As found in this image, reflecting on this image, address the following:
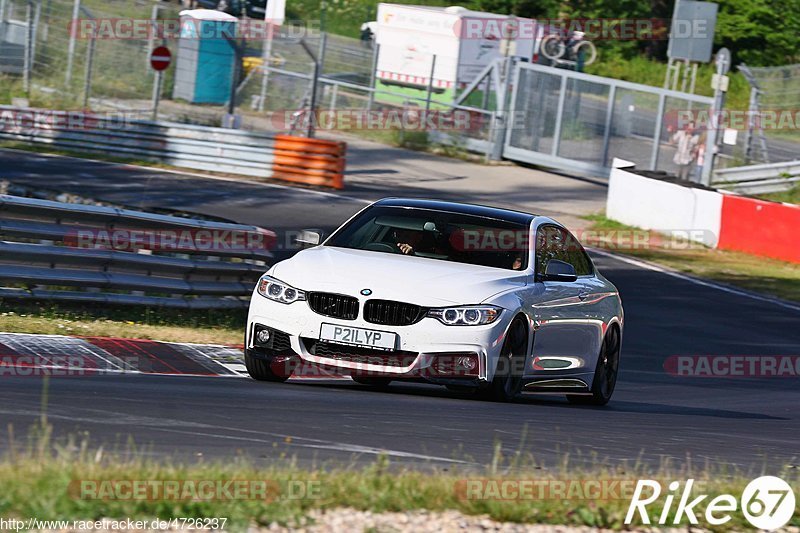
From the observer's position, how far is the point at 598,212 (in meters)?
29.8

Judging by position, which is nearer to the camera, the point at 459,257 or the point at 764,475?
the point at 764,475

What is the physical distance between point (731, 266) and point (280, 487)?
65.5 feet

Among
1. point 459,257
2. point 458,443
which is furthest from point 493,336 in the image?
point 458,443

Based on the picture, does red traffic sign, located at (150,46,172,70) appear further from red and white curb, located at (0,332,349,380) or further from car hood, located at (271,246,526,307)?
car hood, located at (271,246,526,307)

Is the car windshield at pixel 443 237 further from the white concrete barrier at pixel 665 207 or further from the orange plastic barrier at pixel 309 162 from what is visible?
the orange plastic barrier at pixel 309 162

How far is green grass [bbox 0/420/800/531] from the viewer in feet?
16.0

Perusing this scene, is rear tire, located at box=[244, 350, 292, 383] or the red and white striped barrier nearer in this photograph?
rear tire, located at box=[244, 350, 292, 383]

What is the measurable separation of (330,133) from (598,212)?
34.1 ft

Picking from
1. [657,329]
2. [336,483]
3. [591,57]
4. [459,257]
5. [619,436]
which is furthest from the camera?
[591,57]

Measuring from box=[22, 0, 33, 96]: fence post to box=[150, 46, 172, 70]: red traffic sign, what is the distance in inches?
112

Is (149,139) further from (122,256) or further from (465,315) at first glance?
(465,315)

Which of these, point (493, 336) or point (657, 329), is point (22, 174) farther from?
point (493, 336)

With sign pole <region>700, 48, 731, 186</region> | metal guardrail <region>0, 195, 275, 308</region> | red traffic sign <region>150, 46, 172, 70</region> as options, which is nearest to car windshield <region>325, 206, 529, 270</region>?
metal guardrail <region>0, 195, 275, 308</region>

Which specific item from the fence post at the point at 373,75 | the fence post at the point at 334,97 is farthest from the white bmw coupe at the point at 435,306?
the fence post at the point at 373,75
